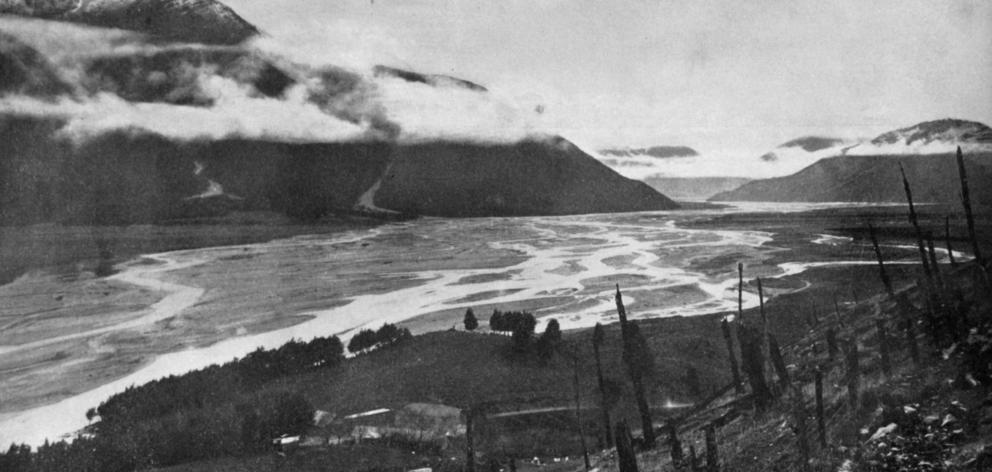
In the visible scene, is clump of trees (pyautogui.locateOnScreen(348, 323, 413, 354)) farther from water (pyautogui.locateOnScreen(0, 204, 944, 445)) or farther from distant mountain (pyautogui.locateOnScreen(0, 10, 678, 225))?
distant mountain (pyautogui.locateOnScreen(0, 10, 678, 225))

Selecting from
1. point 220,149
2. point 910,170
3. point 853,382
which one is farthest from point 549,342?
point 220,149

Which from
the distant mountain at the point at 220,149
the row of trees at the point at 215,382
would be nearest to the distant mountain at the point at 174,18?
the distant mountain at the point at 220,149

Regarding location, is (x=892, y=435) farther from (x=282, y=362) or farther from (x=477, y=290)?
(x=477, y=290)

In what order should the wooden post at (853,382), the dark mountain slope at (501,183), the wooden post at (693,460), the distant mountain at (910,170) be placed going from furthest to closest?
the dark mountain slope at (501,183), the distant mountain at (910,170), the wooden post at (853,382), the wooden post at (693,460)

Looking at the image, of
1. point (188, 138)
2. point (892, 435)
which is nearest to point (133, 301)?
point (892, 435)

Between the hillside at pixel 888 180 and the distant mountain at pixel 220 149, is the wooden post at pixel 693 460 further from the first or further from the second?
the distant mountain at pixel 220 149

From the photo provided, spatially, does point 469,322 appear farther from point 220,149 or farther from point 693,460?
point 220,149
